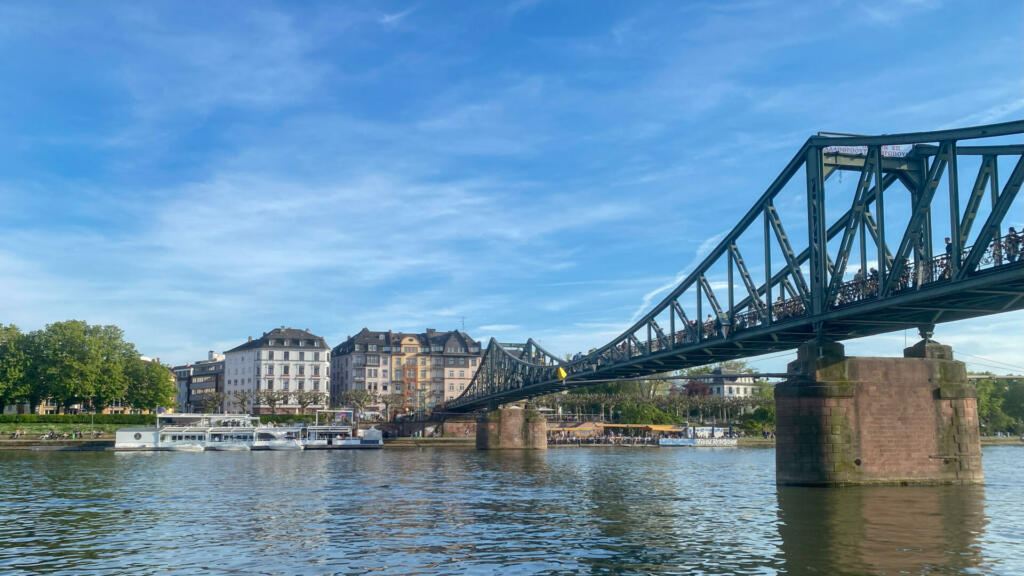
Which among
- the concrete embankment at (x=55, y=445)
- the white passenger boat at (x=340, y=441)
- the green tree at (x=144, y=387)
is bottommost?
the white passenger boat at (x=340, y=441)

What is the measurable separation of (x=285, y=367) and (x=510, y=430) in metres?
69.5

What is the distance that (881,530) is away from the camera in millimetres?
34094

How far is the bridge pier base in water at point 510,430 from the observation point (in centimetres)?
12800

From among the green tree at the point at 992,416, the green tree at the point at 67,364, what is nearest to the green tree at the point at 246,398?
the green tree at the point at 67,364

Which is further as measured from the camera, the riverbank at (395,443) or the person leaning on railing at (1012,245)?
the riverbank at (395,443)

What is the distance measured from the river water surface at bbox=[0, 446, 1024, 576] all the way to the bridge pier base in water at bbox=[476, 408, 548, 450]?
64.7 m

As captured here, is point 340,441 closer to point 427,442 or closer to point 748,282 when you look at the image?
point 427,442

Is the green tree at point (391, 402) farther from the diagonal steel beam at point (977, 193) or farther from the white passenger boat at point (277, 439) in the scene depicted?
the diagonal steel beam at point (977, 193)

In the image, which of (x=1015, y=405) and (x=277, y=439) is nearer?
(x=277, y=439)

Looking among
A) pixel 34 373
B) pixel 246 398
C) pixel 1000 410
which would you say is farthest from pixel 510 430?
pixel 1000 410

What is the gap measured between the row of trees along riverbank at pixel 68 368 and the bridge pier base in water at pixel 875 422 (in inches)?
4202

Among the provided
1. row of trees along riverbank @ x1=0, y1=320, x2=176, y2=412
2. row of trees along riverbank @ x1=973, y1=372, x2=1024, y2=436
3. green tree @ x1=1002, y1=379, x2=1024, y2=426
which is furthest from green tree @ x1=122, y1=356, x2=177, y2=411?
green tree @ x1=1002, y1=379, x2=1024, y2=426

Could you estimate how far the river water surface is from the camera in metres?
28.2

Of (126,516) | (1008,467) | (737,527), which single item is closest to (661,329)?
(1008,467)
